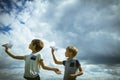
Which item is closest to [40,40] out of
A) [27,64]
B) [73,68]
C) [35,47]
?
[35,47]

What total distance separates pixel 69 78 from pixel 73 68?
32 cm

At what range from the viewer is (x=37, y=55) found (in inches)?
270

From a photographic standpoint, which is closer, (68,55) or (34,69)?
(34,69)

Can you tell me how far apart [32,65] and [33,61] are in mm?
103

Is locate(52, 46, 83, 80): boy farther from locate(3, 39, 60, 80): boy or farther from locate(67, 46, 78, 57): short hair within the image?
locate(3, 39, 60, 80): boy

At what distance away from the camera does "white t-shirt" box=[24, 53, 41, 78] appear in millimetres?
6719

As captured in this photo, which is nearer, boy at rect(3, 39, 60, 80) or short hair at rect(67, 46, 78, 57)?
boy at rect(3, 39, 60, 80)

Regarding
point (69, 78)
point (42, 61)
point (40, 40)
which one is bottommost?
point (69, 78)

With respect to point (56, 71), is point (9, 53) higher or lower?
higher

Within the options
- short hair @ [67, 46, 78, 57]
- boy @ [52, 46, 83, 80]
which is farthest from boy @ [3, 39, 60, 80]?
short hair @ [67, 46, 78, 57]

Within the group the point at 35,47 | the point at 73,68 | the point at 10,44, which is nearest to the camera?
the point at 10,44

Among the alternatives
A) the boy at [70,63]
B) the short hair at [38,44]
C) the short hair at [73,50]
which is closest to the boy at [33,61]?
the short hair at [38,44]

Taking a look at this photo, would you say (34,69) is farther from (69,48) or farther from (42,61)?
(69,48)

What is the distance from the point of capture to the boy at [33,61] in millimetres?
6719
